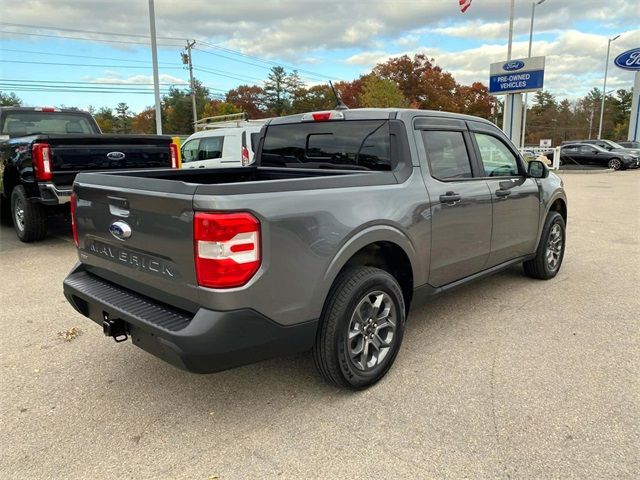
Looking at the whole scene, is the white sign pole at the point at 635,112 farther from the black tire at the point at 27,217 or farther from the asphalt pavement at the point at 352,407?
the black tire at the point at 27,217

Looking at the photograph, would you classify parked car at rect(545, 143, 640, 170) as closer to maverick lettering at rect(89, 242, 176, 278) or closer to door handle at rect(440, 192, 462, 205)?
door handle at rect(440, 192, 462, 205)

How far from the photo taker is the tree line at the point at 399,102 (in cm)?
6444

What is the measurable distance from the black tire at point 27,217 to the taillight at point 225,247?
5858 millimetres

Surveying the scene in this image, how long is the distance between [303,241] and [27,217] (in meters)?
6.13

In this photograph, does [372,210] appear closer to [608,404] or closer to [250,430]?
[250,430]

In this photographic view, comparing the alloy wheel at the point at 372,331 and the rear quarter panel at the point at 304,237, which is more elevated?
the rear quarter panel at the point at 304,237

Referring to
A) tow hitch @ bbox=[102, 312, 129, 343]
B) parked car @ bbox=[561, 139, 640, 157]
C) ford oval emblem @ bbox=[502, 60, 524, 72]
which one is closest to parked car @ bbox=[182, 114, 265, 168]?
tow hitch @ bbox=[102, 312, 129, 343]

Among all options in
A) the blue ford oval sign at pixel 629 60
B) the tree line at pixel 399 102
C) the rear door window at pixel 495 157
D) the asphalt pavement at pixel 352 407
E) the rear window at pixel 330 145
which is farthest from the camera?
the tree line at pixel 399 102

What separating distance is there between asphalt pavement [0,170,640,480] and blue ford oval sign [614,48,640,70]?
3413cm

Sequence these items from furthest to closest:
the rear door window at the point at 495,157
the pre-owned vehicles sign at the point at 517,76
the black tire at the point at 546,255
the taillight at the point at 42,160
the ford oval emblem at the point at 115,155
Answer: the pre-owned vehicles sign at the point at 517,76, the ford oval emblem at the point at 115,155, the taillight at the point at 42,160, the black tire at the point at 546,255, the rear door window at the point at 495,157

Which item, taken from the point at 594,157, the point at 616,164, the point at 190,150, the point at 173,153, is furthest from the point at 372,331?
the point at 594,157

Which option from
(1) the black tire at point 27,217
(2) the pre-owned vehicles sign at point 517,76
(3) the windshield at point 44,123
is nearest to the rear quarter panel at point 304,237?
(1) the black tire at point 27,217

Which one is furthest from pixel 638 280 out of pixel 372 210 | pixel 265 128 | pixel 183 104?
pixel 183 104

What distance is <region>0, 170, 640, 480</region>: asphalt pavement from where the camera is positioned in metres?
2.42
